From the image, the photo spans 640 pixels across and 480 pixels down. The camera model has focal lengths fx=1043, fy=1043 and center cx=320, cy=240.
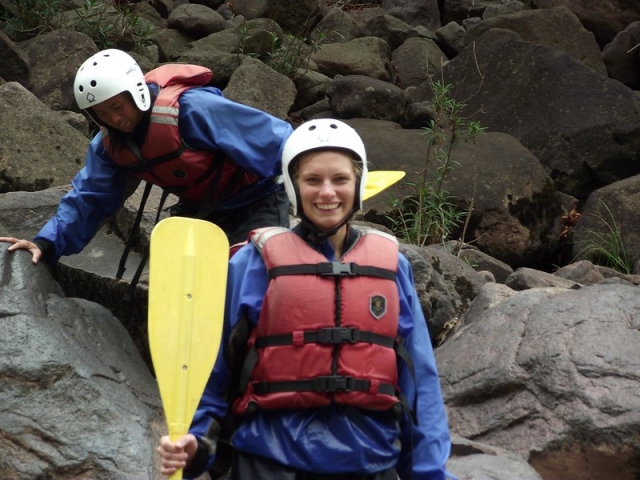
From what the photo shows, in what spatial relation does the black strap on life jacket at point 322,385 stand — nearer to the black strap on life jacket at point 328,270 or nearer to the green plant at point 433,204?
the black strap on life jacket at point 328,270

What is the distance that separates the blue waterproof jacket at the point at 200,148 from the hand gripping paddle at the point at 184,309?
4.22ft

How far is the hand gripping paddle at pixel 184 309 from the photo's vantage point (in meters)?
2.42

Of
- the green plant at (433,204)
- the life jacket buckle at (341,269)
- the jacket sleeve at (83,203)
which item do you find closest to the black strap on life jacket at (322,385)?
the life jacket buckle at (341,269)

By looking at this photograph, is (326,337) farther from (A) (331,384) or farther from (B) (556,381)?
(B) (556,381)

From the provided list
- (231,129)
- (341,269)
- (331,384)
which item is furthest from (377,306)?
(231,129)

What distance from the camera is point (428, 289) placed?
490 centimetres

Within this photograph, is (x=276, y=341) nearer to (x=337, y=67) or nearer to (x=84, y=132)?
(x=84, y=132)

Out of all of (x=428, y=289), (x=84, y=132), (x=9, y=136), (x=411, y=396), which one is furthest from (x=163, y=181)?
(x=84, y=132)

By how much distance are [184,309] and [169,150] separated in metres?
1.45

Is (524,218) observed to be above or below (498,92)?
below

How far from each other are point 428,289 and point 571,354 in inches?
39.5

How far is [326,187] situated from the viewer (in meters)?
2.54

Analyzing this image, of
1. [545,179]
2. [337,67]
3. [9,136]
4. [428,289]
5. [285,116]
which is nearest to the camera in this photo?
[428,289]

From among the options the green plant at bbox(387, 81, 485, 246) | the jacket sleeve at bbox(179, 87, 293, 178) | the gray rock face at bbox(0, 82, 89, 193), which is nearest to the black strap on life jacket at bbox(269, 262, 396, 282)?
the jacket sleeve at bbox(179, 87, 293, 178)
